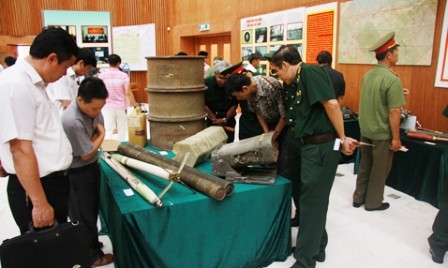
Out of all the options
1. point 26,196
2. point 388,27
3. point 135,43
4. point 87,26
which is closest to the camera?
point 26,196

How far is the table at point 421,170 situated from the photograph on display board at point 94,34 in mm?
8938

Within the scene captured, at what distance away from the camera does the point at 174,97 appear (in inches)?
124

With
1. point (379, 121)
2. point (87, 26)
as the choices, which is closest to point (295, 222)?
point (379, 121)

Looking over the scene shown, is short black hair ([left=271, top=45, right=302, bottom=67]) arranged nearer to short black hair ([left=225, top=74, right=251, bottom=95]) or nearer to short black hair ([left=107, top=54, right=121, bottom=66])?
short black hair ([left=225, top=74, right=251, bottom=95])

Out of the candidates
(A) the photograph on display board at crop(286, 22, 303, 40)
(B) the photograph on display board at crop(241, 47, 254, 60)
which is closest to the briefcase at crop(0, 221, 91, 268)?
(A) the photograph on display board at crop(286, 22, 303, 40)

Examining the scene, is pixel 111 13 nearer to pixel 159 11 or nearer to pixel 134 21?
pixel 134 21

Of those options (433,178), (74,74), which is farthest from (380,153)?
(74,74)

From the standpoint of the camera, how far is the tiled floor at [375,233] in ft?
8.72

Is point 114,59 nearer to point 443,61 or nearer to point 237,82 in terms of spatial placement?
point 237,82

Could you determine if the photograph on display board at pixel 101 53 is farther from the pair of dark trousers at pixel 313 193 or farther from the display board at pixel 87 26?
the pair of dark trousers at pixel 313 193

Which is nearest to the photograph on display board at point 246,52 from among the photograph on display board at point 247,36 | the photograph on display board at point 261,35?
the photograph on display board at point 247,36

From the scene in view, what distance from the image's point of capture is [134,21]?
420 inches

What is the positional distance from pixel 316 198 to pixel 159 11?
9.46 meters

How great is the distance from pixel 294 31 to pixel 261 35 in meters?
0.99
